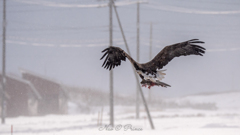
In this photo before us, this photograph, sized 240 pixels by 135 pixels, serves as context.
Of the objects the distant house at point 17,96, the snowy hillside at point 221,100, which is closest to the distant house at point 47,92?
the distant house at point 17,96

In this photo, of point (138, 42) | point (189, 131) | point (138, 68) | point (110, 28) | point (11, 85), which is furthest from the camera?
point (11, 85)

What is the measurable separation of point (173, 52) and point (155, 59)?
1.65ft

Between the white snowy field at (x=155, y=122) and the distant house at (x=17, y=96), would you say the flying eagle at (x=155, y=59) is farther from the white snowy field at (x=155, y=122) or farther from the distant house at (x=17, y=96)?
the distant house at (x=17, y=96)

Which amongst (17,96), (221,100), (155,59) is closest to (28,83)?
(17,96)

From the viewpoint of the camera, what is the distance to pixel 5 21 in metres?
23.6

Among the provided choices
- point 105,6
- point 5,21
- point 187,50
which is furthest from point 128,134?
point 5,21

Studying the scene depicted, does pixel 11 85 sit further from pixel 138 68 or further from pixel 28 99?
pixel 138 68

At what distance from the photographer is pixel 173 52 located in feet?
24.3

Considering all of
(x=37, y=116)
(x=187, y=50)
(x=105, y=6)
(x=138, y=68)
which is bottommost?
(x=37, y=116)

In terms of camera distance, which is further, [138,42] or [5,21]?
[138,42]

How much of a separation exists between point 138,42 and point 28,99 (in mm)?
12549

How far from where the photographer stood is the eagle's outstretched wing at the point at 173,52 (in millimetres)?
7293

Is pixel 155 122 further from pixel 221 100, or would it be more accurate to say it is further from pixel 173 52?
pixel 221 100

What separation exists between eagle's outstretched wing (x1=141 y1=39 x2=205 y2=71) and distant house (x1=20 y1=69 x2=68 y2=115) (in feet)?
86.9
